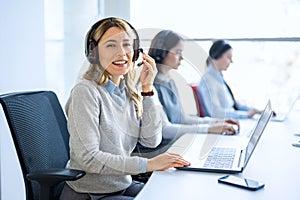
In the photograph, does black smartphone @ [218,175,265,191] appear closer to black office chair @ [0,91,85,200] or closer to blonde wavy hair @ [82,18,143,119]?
black office chair @ [0,91,85,200]

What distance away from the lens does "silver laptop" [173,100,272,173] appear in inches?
48.2

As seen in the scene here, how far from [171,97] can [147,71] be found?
0.73 meters

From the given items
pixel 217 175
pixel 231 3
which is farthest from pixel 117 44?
pixel 231 3

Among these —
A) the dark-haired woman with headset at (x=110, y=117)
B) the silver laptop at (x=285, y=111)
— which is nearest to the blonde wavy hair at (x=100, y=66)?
the dark-haired woman with headset at (x=110, y=117)

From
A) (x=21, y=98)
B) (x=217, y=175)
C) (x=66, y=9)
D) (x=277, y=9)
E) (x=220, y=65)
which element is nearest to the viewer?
(x=217, y=175)

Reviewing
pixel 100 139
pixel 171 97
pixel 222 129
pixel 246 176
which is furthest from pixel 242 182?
pixel 171 97

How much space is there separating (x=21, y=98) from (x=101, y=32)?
0.36 metres

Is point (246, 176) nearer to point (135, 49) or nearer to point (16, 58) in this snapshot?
point (135, 49)

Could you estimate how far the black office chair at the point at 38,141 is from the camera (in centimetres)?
118

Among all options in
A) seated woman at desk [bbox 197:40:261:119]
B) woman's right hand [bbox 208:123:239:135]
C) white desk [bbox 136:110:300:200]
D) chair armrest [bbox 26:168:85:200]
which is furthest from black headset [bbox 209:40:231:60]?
chair armrest [bbox 26:168:85:200]

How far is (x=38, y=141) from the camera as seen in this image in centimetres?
129

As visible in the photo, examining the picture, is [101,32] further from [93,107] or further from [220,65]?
[220,65]

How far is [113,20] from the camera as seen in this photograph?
136cm

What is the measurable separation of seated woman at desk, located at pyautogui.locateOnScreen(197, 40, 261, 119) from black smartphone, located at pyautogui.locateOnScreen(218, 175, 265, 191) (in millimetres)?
1699
